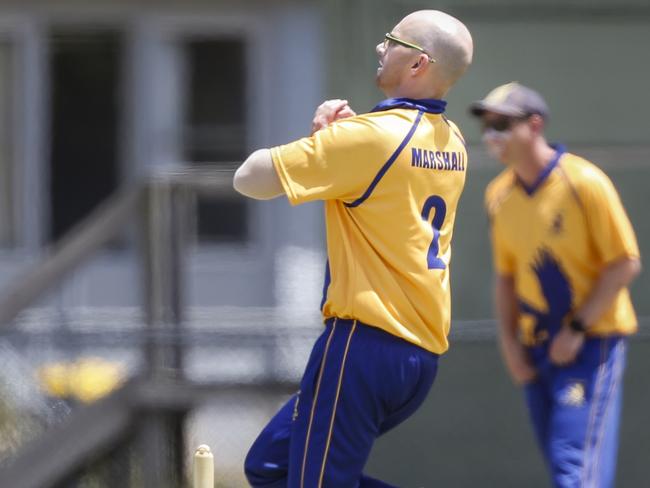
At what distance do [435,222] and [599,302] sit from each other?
4.54ft

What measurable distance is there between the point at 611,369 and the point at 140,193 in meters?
2.97

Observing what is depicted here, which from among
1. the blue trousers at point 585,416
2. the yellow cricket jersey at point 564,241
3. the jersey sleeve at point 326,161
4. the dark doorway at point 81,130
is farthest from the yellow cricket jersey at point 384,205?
the dark doorway at point 81,130

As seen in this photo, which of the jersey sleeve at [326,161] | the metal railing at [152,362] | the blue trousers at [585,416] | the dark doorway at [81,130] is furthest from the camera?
the dark doorway at [81,130]

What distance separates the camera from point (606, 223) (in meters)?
6.10

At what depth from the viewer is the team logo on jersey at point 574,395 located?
19.7 feet

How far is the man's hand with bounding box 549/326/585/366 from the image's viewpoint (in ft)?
19.9

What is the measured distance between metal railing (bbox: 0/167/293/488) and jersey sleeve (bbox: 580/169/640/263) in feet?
8.30

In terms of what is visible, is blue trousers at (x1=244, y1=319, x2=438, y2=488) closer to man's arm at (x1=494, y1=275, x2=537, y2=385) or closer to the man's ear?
the man's ear

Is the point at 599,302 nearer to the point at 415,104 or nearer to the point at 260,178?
the point at 415,104

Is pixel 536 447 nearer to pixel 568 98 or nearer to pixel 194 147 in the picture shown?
pixel 568 98

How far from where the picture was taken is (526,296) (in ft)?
21.0

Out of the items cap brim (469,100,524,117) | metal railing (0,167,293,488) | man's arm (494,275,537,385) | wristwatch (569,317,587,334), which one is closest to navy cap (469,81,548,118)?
cap brim (469,100,524,117)

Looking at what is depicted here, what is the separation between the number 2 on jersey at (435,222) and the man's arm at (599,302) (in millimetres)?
1307

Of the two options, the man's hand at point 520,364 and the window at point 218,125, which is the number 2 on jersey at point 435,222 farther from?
the window at point 218,125
